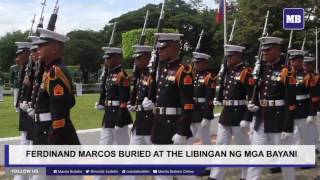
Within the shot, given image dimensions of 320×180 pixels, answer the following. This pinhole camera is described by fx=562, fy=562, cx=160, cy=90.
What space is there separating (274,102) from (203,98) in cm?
246

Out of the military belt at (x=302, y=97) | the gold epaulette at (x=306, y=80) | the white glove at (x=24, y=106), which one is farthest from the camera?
the gold epaulette at (x=306, y=80)

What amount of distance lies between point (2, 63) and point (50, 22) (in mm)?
63462

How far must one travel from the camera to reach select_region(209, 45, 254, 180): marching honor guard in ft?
27.5

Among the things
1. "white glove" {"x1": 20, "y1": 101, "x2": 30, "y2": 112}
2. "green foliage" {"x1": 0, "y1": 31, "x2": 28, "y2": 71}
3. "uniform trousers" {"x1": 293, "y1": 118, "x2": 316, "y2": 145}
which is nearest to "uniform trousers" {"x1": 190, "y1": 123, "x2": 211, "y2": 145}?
"uniform trousers" {"x1": 293, "y1": 118, "x2": 316, "y2": 145}

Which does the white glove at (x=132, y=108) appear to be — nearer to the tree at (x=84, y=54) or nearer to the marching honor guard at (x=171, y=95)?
the marching honor guard at (x=171, y=95)

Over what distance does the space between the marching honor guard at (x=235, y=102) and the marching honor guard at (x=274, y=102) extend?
1.44 feet

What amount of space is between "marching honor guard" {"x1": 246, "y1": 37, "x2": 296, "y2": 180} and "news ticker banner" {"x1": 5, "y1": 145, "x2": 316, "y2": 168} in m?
0.15

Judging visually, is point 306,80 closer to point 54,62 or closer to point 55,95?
point 54,62

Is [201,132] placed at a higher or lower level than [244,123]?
lower

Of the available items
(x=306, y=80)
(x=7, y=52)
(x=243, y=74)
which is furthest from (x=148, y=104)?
(x=7, y=52)

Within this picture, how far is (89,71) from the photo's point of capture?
71.1 meters

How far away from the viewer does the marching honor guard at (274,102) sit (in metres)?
7.56

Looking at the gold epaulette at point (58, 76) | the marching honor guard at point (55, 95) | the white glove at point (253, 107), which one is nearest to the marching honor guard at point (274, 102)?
the white glove at point (253, 107)

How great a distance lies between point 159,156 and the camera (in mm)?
6621
